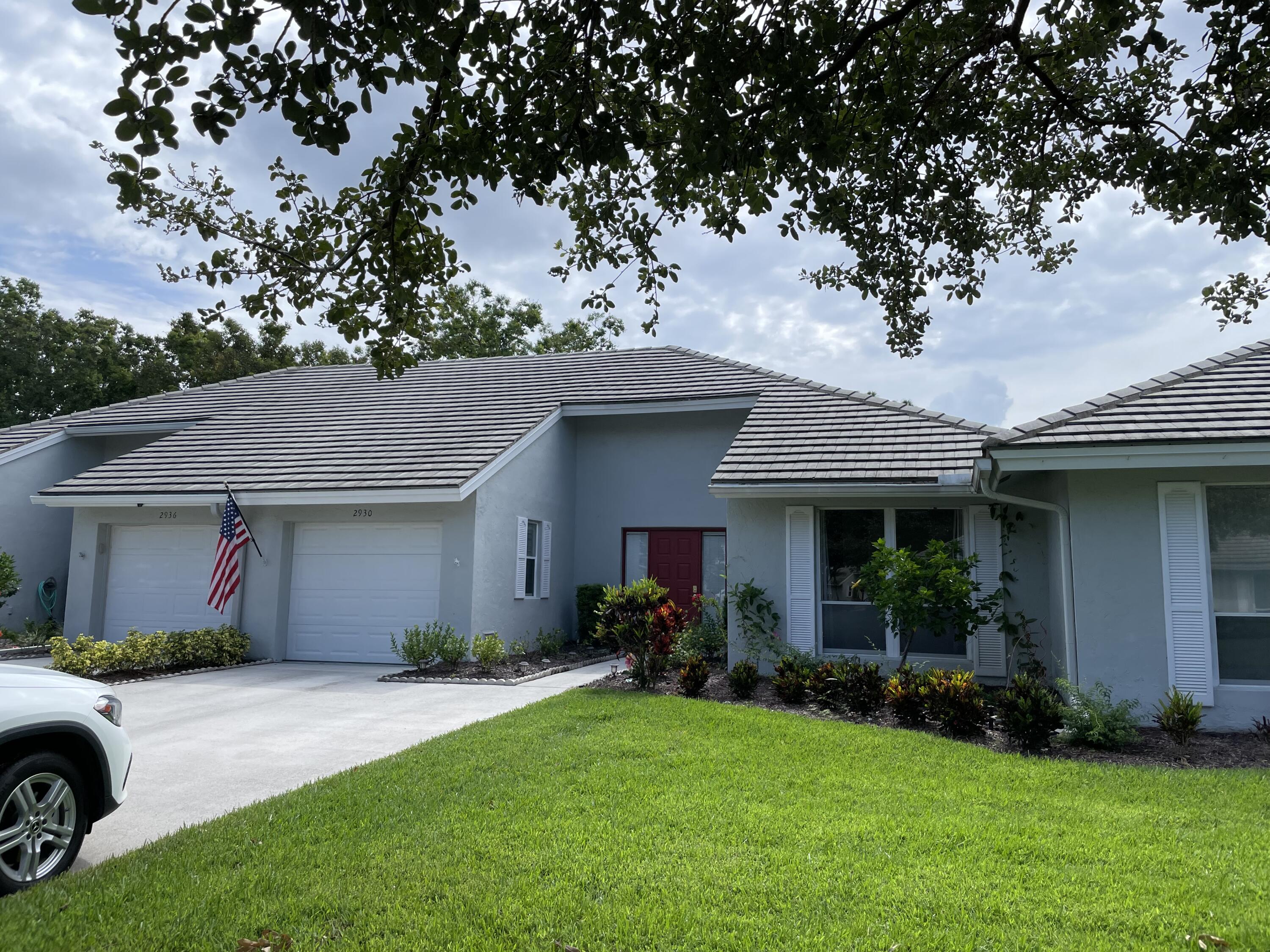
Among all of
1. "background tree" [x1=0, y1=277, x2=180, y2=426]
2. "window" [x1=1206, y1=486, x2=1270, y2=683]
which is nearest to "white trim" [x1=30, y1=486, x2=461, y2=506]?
"window" [x1=1206, y1=486, x2=1270, y2=683]

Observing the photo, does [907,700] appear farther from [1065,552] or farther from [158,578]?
[158,578]

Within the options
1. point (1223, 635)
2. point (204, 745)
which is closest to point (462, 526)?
point (204, 745)

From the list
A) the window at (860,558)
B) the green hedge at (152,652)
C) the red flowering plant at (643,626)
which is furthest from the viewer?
the green hedge at (152,652)

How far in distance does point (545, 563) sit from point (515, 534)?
52.5 inches

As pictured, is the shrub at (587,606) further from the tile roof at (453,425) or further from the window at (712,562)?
the tile roof at (453,425)

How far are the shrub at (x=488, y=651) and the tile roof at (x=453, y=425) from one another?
2.57 meters

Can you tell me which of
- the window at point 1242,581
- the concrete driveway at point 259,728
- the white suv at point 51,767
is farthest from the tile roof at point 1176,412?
the white suv at point 51,767

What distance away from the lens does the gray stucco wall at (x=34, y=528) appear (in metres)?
17.5

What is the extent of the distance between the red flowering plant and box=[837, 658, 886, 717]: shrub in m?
2.40

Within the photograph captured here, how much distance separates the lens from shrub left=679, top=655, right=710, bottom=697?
10500mm

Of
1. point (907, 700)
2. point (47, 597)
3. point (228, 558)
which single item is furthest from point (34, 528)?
point (907, 700)

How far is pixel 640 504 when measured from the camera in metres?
17.0

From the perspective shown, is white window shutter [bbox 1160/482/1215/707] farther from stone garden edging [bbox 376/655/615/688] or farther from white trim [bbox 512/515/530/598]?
white trim [bbox 512/515/530/598]

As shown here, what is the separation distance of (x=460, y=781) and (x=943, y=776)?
152 inches
